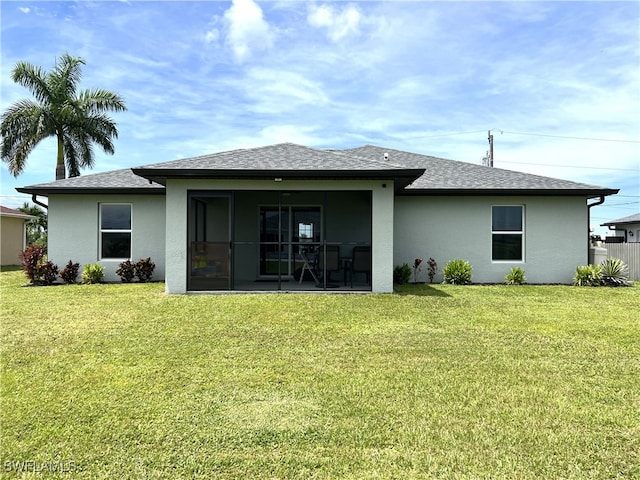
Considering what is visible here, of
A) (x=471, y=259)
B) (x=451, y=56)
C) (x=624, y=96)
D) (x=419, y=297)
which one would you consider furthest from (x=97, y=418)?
(x=624, y=96)

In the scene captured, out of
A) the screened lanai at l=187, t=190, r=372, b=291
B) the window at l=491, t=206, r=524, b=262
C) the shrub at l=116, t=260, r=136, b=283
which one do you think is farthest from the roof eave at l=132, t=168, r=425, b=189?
the window at l=491, t=206, r=524, b=262

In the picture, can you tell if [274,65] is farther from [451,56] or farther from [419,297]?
[419,297]

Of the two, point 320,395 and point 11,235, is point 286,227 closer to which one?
point 320,395

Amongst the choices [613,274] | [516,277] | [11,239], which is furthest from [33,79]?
[613,274]

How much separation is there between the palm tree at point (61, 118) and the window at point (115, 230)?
1049cm

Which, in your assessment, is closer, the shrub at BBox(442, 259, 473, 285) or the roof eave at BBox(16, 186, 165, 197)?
the shrub at BBox(442, 259, 473, 285)

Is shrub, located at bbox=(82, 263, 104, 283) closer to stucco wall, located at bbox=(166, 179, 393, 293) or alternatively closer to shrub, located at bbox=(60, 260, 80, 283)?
shrub, located at bbox=(60, 260, 80, 283)

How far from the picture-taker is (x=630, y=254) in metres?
13.9

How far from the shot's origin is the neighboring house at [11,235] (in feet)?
67.3

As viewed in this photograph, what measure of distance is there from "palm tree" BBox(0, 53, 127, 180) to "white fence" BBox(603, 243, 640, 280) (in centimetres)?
2315

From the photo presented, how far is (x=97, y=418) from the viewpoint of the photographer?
339cm

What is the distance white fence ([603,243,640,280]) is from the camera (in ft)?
45.4

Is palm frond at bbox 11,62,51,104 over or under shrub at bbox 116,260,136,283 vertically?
over

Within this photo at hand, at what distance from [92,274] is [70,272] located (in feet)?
2.57
